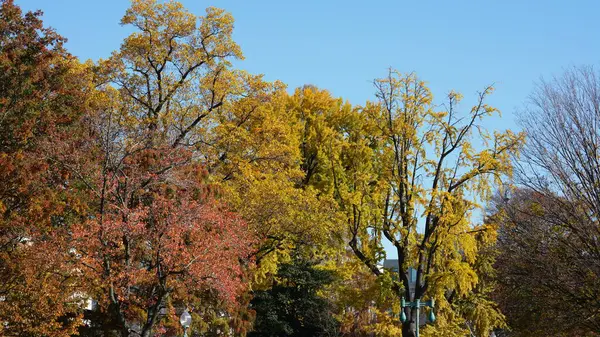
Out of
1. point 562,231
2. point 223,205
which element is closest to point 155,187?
point 223,205

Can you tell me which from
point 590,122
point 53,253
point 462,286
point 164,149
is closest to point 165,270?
point 53,253

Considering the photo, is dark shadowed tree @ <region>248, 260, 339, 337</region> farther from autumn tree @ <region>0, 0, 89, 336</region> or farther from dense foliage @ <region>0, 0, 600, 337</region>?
autumn tree @ <region>0, 0, 89, 336</region>

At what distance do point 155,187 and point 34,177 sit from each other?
12.1 ft

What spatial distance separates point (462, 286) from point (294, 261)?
12104mm

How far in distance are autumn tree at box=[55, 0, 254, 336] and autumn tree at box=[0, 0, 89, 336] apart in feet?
2.65

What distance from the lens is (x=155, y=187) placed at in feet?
76.8

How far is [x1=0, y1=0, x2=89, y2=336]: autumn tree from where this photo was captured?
21500 millimetres

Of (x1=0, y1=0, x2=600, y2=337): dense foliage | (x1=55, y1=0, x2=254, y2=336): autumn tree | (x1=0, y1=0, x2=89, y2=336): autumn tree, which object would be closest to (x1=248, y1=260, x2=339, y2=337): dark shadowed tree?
(x1=0, y1=0, x2=600, y2=337): dense foliage

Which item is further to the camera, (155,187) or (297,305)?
(297,305)

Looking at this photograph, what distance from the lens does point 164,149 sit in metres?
24.7

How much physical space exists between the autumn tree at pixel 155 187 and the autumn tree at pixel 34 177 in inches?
31.8

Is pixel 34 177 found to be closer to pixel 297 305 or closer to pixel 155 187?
pixel 155 187

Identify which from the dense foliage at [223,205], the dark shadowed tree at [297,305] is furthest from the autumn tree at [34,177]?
the dark shadowed tree at [297,305]

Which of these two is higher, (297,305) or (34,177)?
(34,177)
